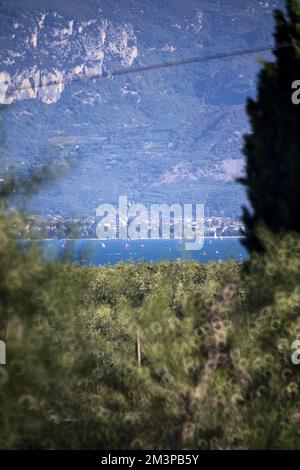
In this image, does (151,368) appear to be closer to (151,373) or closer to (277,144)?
(151,373)

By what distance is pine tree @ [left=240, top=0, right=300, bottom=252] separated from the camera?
9.37 metres

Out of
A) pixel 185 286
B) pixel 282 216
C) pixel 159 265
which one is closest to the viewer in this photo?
pixel 282 216

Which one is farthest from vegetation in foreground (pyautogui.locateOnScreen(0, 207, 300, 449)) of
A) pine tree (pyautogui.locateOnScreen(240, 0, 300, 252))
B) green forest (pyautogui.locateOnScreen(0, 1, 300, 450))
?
pine tree (pyautogui.locateOnScreen(240, 0, 300, 252))

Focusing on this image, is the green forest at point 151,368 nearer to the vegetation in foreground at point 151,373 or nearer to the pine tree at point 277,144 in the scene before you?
the vegetation in foreground at point 151,373

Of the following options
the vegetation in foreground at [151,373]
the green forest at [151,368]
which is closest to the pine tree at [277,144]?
the green forest at [151,368]

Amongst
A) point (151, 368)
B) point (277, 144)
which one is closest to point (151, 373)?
point (151, 368)

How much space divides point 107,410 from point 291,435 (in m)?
1.36

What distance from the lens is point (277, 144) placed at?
9570 millimetres

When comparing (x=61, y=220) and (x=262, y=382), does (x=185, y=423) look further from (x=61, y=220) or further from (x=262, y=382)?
(x=61, y=220)

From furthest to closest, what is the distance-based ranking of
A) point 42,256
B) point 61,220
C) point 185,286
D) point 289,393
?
1. point 185,286
2. point 61,220
3. point 42,256
4. point 289,393

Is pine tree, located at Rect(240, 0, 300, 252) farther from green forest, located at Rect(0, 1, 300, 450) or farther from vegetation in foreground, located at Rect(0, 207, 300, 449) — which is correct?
vegetation in foreground, located at Rect(0, 207, 300, 449)

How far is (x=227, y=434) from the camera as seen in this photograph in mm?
6215

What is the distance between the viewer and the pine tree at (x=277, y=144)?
30.7ft
